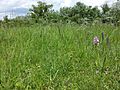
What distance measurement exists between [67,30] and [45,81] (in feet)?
6.95

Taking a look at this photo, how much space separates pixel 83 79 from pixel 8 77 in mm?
732

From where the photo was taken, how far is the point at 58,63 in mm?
3221

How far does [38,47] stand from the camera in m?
3.90

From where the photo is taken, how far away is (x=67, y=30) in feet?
16.0

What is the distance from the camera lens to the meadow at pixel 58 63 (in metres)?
2.74

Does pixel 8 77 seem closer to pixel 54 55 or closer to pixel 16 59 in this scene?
pixel 16 59

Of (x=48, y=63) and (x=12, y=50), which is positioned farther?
(x=12, y=50)

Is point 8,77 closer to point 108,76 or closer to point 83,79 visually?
point 83,79

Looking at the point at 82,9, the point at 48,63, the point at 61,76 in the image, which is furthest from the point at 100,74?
the point at 82,9

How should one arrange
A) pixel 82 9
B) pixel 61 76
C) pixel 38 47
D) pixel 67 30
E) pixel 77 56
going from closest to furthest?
pixel 61 76 < pixel 77 56 < pixel 38 47 < pixel 67 30 < pixel 82 9

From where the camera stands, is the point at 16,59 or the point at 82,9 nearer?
the point at 16,59

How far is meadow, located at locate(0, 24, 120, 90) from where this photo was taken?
8.98 ft

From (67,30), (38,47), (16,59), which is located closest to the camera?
(16,59)

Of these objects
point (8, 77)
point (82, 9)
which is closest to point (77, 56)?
point (8, 77)
